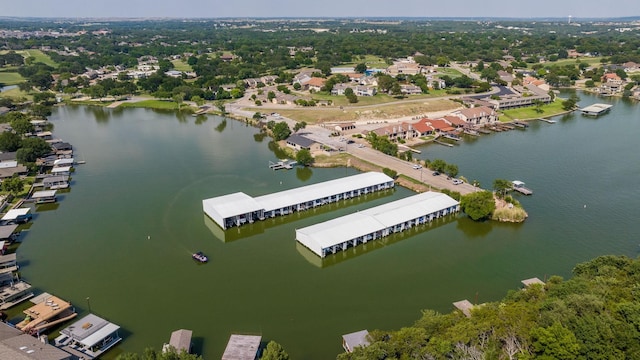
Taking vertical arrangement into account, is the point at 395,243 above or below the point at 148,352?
below

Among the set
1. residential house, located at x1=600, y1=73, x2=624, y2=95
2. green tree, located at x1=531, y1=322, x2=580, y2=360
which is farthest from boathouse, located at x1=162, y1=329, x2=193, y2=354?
residential house, located at x1=600, y1=73, x2=624, y2=95

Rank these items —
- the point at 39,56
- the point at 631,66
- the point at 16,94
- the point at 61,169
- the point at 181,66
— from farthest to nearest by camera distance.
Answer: the point at 39,56, the point at 181,66, the point at 631,66, the point at 16,94, the point at 61,169

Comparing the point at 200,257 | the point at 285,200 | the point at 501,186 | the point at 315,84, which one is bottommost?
the point at 200,257

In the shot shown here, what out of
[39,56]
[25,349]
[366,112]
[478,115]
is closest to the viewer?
[25,349]

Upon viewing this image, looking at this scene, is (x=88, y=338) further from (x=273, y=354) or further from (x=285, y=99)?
(x=285, y=99)

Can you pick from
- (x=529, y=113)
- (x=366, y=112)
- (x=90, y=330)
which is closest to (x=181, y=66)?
(x=366, y=112)

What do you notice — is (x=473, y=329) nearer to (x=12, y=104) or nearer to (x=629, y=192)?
(x=629, y=192)

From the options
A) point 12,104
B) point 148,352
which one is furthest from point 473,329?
point 12,104
